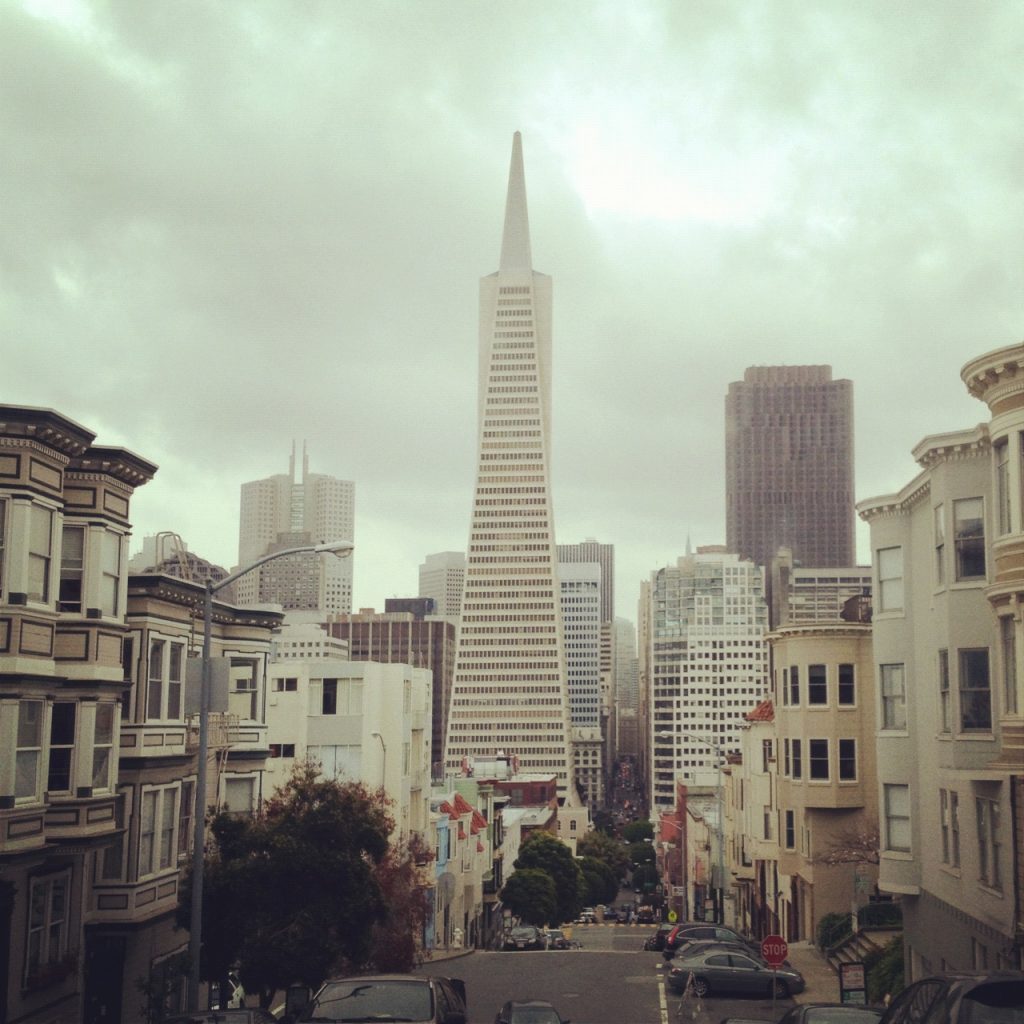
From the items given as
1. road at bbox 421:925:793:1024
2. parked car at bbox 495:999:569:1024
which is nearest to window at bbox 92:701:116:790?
parked car at bbox 495:999:569:1024

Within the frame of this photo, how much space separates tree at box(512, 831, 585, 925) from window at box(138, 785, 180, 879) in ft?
239

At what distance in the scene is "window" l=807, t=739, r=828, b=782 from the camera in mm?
48406

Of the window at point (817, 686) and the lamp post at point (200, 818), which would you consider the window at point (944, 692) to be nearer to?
the lamp post at point (200, 818)

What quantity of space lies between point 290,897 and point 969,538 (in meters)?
16.1

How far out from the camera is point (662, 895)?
489ft

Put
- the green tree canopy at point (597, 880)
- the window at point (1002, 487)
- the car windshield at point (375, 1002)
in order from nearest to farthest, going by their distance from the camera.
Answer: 1. the car windshield at point (375, 1002)
2. the window at point (1002, 487)
3. the green tree canopy at point (597, 880)

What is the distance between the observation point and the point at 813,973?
43.4 metres

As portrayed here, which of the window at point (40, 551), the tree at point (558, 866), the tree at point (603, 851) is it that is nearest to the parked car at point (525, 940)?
the tree at point (558, 866)

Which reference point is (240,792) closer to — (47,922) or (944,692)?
(47,922)

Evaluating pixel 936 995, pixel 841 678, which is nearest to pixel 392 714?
pixel 841 678

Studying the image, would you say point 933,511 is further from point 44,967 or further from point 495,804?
point 495,804

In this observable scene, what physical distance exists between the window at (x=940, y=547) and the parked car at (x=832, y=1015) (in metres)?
11.8

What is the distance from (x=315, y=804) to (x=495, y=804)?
68.3m

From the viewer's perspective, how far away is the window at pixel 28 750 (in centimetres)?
2484
